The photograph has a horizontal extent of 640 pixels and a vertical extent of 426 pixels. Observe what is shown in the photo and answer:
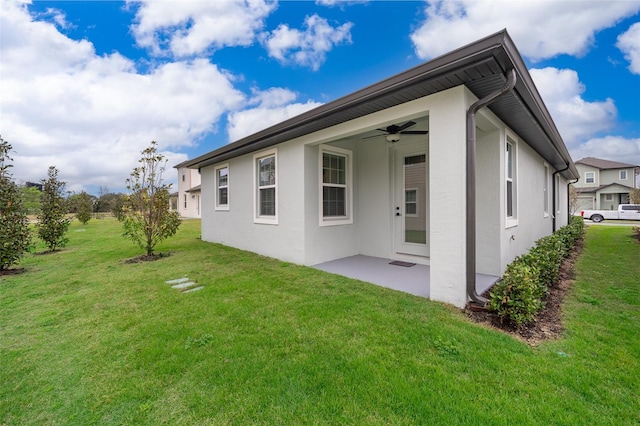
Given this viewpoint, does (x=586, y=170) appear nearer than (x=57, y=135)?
No

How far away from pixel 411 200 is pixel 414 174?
0.58 m

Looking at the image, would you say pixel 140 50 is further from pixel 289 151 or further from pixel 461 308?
pixel 461 308

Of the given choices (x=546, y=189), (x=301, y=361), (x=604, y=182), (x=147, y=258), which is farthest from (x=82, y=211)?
(x=604, y=182)

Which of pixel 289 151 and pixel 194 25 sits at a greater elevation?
pixel 194 25

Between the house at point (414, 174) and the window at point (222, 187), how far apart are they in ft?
0.16

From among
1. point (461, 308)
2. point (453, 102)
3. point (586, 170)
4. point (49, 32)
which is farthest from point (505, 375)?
point (586, 170)

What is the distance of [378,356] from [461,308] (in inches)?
63.6

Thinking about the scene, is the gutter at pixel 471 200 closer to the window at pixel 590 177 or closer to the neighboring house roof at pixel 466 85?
the neighboring house roof at pixel 466 85

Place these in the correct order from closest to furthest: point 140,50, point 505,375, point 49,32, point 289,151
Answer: point 505,375 → point 289,151 → point 49,32 → point 140,50

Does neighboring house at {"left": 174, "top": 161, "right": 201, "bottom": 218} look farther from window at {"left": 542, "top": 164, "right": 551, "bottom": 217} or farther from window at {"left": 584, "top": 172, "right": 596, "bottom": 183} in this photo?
window at {"left": 584, "top": 172, "right": 596, "bottom": 183}

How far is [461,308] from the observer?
11.1 ft

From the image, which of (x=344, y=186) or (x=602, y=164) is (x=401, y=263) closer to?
(x=344, y=186)

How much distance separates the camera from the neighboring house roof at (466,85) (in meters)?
2.83

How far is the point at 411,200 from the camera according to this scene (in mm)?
6020
